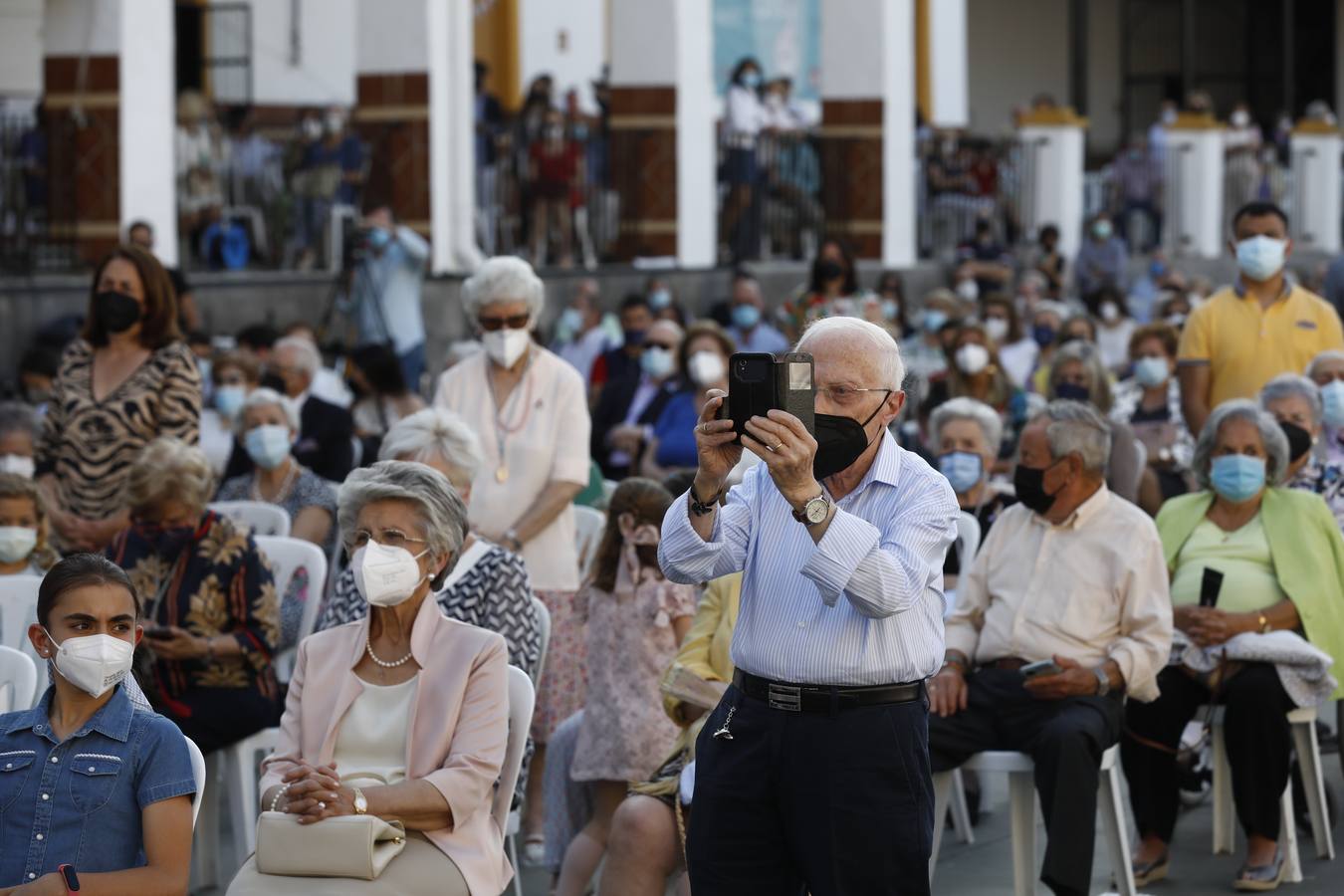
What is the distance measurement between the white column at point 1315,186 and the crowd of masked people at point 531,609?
19.6 metres

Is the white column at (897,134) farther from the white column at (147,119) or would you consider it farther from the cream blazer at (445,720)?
the cream blazer at (445,720)

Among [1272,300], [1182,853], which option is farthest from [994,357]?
[1182,853]

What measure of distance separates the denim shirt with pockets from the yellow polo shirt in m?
5.30

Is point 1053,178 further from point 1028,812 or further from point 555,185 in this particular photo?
point 1028,812

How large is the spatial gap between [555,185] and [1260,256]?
10.7m

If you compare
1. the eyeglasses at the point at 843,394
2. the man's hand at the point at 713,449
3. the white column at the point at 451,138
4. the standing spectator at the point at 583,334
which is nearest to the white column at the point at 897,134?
the white column at the point at 451,138

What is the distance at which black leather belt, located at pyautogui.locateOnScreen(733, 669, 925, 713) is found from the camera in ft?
14.4

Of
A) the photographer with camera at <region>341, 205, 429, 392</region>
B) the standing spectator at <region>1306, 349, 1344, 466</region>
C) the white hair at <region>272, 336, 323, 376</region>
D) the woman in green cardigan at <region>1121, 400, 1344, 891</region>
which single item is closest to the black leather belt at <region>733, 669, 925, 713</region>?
the woman in green cardigan at <region>1121, 400, 1344, 891</region>

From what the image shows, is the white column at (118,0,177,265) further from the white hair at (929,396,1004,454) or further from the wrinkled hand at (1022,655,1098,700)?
the wrinkled hand at (1022,655,1098,700)

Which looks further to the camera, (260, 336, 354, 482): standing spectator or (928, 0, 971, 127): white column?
(928, 0, 971, 127): white column

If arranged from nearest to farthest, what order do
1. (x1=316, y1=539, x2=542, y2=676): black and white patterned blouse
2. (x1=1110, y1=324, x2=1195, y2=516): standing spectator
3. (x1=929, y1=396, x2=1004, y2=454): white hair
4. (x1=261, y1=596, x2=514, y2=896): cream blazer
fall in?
(x1=261, y1=596, x2=514, y2=896): cream blazer
(x1=316, y1=539, x2=542, y2=676): black and white patterned blouse
(x1=929, y1=396, x2=1004, y2=454): white hair
(x1=1110, y1=324, x2=1195, y2=516): standing spectator

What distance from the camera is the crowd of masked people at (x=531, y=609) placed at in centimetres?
500

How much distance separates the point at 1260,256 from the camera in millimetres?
8922

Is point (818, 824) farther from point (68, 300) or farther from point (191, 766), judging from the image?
point (68, 300)
